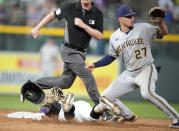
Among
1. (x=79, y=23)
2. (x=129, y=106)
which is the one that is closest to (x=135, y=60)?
(x=79, y=23)

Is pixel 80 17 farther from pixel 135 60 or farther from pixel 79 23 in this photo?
pixel 135 60

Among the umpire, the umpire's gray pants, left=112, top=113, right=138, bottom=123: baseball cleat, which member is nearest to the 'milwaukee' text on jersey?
the umpire

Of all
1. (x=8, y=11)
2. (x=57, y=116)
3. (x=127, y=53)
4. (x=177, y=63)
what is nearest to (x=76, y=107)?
(x=57, y=116)

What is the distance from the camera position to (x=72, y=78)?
6.82m

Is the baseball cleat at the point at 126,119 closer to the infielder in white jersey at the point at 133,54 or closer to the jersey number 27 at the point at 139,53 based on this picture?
the infielder in white jersey at the point at 133,54

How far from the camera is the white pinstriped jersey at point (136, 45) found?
6082mm

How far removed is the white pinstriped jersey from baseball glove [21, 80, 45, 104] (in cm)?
147

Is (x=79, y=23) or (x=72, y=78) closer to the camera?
(x=79, y=23)

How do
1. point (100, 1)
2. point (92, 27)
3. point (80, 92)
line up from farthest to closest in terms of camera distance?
point (100, 1) → point (80, 92) → point (92, 27)

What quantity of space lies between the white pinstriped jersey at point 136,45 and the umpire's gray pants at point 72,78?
2.33 feet

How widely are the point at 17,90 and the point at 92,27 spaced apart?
6.00m

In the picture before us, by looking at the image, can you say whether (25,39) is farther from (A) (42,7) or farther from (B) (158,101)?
(B) (158,101)

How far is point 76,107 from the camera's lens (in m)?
6.11

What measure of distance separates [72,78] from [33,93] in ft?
2.37
